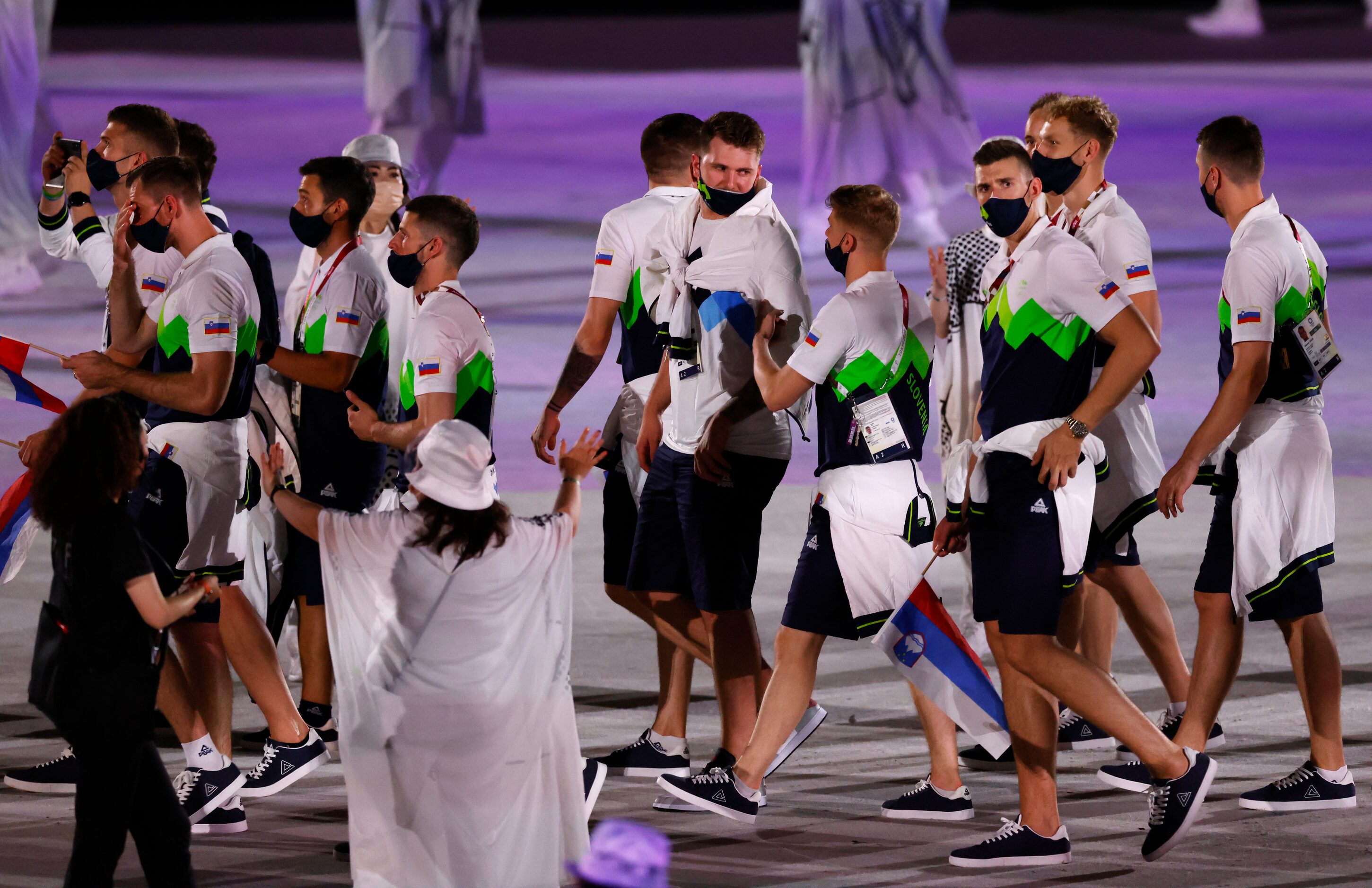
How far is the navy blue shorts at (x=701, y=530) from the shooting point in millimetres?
5891

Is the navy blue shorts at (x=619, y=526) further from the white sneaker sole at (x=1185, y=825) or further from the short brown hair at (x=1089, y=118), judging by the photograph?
the white sneaker sole at (x=1185, y=825)

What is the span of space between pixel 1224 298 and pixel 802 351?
1.37m

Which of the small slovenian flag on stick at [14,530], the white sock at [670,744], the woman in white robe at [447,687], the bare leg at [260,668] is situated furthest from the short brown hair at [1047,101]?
the small slovenian flag on stick at [14,530]

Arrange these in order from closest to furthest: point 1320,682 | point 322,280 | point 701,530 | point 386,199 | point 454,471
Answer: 1. point 454,471
2. point 1320,682
3. point 701,530
4. point 322,280
5. point 386,199

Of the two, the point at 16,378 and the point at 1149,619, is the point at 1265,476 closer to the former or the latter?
the point at 1149,619

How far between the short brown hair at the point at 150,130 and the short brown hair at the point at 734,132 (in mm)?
1858

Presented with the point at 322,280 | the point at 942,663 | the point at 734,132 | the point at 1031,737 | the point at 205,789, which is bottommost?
the point at 205,789

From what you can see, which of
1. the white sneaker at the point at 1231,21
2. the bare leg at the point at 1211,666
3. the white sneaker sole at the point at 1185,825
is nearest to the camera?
the white sneaker sole at the point at 1185,825

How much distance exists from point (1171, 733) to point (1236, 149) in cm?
190

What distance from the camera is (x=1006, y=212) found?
5457 mm

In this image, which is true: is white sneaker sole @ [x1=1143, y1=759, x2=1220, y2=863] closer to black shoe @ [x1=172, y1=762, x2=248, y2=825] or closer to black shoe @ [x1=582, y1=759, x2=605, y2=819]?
black shoe @ [x1=582, y1=759, x2=605, y2=819]

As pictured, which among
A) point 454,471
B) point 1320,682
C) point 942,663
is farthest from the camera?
point 1320,682

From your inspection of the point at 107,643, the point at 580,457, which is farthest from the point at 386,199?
the point at 107,643

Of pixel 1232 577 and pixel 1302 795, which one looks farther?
pixel 1232 577
